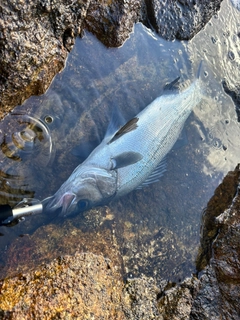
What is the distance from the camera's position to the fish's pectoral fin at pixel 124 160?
3619mm

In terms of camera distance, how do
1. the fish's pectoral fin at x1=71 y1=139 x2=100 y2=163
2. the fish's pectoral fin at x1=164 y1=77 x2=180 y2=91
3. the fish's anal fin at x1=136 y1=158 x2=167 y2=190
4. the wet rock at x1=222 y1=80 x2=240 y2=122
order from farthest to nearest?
the wet rock at x1=222 y1=80 x2=240 y2=122
the fish's pectoral fin at x1=164 y1=77 x2=180 y2=91
the fish's anal fin at x1=136 y1=158 x2=167 y2=190
the fish's pectoral fin at x1=71 y1=139 x2=100 y2=163

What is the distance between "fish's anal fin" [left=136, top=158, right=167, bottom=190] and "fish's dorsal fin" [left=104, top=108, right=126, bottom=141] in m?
0.71

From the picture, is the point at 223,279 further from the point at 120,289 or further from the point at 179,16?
the point at 179,16

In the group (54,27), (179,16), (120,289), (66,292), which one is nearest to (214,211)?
(120,289)

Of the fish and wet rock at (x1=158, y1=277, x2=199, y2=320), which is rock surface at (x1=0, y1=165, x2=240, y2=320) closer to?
wet rock at (x1=158, y1=277, x2=199, y2=320)

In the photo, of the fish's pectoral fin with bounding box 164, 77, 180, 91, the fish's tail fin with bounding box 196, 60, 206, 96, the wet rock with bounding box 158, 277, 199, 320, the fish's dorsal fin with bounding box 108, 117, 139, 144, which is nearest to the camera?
the wet rock with bounding box 158, 277, 199, 320

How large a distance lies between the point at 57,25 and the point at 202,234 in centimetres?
282

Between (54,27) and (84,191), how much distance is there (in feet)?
5.57

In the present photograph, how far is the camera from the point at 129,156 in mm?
3654

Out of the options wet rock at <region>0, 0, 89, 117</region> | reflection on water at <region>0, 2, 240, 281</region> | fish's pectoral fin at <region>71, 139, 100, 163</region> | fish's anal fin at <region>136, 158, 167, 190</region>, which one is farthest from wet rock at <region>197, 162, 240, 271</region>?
wet rock at <region>0, 0, 89, 117</region>

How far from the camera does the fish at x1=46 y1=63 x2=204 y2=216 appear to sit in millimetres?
3424

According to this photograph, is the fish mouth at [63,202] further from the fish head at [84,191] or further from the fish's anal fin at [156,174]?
the fish's anal fin at [156,174]

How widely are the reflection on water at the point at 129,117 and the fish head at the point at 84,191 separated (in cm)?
14

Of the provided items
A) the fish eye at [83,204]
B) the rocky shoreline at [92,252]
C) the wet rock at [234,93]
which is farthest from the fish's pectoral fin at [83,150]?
the wet rock at [234,93]
